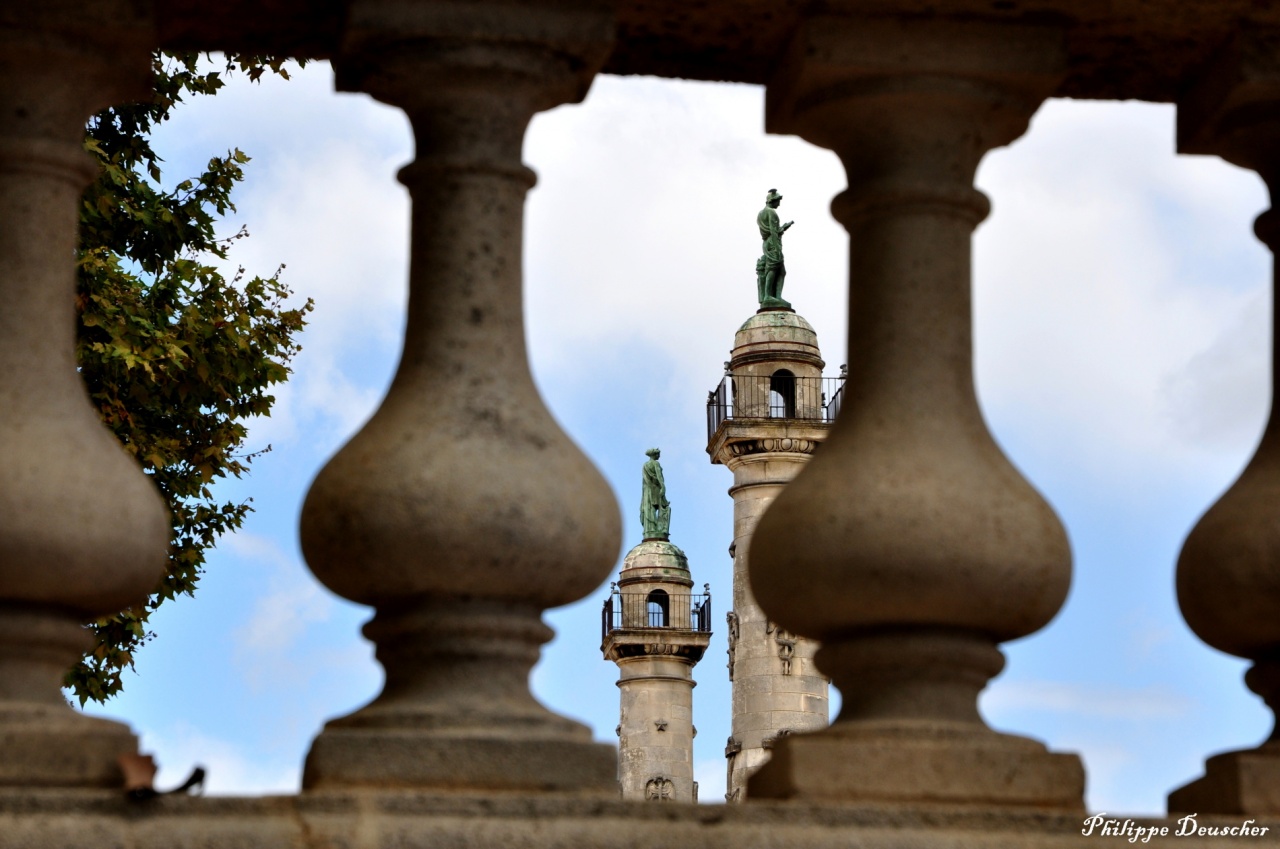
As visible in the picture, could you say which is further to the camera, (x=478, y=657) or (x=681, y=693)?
(x=681, y=693)

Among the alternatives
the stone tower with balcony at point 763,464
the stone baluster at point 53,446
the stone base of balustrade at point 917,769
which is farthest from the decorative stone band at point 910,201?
the stone tower with balcony at point 763,464

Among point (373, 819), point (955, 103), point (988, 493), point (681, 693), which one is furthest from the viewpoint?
point (681, 693)

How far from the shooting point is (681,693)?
5922cm

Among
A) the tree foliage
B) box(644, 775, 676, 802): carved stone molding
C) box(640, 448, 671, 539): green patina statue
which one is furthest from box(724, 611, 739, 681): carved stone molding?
the tree foliage

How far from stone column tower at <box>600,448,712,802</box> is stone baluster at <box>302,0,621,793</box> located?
51043 mm

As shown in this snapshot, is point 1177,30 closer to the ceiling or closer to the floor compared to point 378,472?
closer to the ceiling

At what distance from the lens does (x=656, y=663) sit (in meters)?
59.4

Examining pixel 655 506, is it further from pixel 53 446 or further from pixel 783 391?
pixel 53 446

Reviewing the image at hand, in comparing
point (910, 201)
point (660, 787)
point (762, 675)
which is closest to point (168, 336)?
point (910, 201)

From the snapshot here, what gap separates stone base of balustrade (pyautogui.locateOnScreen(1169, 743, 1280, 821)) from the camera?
448 cm

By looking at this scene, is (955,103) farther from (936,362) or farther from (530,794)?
(530,794)

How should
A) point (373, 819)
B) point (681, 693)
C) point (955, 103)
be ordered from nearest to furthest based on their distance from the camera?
point (373, 819) < point (955, 103) < point (681, 693)

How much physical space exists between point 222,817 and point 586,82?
5.58 feet

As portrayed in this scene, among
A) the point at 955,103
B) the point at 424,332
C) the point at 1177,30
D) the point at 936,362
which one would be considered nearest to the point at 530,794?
the point at 424,332
